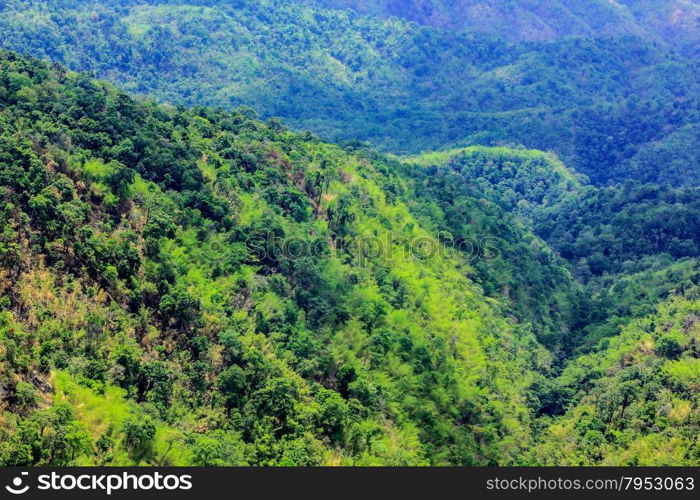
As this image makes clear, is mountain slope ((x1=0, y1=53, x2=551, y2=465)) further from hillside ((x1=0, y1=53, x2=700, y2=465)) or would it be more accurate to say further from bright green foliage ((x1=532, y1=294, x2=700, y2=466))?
bright green foliage ((x1=532, y1=294, x2=700, y2=466))

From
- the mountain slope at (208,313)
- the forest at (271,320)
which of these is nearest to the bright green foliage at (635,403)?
the forest at (271,320)

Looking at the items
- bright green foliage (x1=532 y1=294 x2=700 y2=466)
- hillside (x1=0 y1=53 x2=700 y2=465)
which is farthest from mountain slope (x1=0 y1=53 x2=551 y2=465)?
bright green foliage (x1=532 y1=294 x2=700 y2=466)

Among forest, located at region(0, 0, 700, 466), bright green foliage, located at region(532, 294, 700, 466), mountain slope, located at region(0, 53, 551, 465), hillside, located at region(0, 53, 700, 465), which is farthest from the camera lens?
bright green foliage, located at region(532, 294, 700, 466)

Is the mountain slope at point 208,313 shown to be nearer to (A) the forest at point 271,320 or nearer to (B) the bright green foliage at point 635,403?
(A) the forest at point 271,320

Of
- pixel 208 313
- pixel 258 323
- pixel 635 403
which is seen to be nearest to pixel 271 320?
pixel 258 323

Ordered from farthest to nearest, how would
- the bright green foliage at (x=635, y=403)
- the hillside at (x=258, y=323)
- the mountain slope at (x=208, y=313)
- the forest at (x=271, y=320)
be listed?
the bright green foliage at (x=635, y=403), the forest at (x=271, y=320), the hillside at (x=258, y=323), the mountain slope at (x=208, y=313)

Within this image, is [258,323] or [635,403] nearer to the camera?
[258,323]

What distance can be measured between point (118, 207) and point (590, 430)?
43.1 meters

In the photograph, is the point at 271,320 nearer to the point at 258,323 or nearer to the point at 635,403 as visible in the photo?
the point at 258,323

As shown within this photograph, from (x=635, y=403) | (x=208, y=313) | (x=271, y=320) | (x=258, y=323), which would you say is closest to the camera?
(x=208, y=313)

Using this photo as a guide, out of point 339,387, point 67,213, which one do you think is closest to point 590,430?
point 339,387

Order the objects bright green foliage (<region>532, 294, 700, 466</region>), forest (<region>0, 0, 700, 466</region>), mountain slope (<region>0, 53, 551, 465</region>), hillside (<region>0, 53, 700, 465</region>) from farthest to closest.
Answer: bright green foliage (<region>532, 294, 700, 466</region>)
forest (<region>0, 0, 700, 466</region>)
hillside (<region>0, 53, 700, 465</region>)
mountain slope (<region>0, 53, 551, 465</region>)

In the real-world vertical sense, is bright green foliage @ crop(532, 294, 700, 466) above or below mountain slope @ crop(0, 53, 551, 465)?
below

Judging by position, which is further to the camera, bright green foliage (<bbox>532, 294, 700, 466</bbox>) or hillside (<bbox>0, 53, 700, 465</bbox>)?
bright green foliage (<bbox>532, 294, 700, 466</bbox>)
